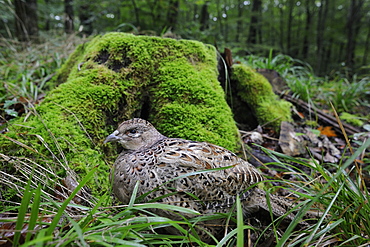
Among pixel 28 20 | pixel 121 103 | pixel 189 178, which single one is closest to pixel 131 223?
pixel 189 178

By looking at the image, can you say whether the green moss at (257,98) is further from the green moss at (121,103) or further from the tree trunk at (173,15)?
the tree trunk at (173,15)

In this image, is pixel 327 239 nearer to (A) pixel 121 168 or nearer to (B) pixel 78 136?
(A) pixel 121 168

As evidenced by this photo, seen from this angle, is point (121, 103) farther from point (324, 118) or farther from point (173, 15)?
point (173, 15)

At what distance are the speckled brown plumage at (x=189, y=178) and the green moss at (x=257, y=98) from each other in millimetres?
2400

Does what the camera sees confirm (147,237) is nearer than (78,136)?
Yes

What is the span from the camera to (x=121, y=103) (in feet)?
10.8

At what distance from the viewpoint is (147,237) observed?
5.65 ft

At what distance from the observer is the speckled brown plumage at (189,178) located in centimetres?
203

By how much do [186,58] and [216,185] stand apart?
2.32 meters

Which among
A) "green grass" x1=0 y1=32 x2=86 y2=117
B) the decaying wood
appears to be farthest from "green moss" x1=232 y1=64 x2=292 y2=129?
"green grass" x1=0 y1=32 x2=86 y2=117

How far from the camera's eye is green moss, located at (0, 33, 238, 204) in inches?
101

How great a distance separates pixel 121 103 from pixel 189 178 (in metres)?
1.68

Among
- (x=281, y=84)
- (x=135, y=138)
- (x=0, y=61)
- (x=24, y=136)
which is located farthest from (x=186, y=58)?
(x=0, y=61)

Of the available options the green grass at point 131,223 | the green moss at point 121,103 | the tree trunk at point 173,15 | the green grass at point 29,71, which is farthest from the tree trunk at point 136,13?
the green grass at point 131,223
